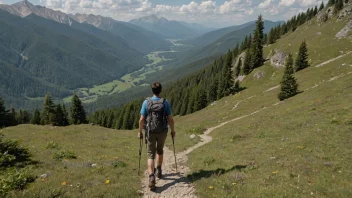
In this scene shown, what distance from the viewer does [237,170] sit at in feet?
37.4

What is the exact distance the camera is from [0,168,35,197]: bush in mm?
7451

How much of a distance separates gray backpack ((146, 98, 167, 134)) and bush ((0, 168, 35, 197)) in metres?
5.28

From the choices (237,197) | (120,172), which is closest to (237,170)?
(237,197)

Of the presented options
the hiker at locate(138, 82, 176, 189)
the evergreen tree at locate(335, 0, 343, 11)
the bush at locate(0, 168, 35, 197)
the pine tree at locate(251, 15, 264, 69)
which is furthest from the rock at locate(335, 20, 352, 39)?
the bush at locate(0, 168, 35, 197)

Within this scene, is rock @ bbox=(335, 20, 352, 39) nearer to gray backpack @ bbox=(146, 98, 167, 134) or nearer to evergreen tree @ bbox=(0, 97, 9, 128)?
gray backpack @ bbox=(146, 98, 167, 134)

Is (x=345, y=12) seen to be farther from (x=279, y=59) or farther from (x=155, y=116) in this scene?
(x=155, y=116)

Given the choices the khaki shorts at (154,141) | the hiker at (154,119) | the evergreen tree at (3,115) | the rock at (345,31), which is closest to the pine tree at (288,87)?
the khaki shorts at (154,141)

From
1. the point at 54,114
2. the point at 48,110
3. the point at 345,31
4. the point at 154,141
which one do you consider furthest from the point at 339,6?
the point at 48,110

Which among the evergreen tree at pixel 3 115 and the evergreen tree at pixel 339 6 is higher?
the evergreen tree at pixel 339 6

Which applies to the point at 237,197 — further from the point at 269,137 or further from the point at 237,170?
the point at 269,137

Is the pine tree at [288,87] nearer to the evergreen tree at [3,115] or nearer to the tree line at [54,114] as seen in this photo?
the tree line at [54,114]

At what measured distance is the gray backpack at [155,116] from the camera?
9711mm

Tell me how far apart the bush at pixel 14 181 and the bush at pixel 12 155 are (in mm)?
2813

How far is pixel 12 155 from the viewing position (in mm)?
12117
